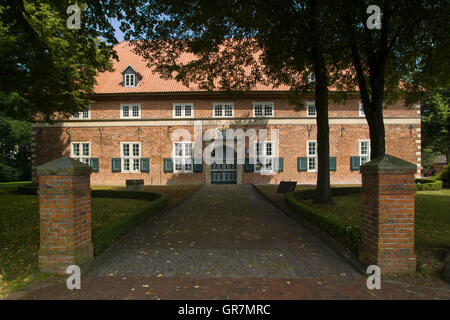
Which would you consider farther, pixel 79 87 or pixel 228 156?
pixel 228 156

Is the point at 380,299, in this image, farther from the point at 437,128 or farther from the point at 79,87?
the point at 437,128

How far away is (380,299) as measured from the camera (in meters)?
3.19

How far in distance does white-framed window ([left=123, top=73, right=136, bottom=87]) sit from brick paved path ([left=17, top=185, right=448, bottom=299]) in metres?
15.6

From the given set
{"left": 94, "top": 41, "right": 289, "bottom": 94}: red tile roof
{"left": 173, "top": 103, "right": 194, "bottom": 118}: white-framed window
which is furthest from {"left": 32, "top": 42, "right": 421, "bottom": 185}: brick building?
{"left": 94, "top": 41, "right": 289, "bottom": 94}: red tile roof

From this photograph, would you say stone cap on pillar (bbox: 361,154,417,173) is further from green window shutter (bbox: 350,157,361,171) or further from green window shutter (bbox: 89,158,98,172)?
green window shutter (bbox: 89,158,98,172)

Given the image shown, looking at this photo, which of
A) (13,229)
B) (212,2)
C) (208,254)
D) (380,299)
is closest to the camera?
(380,299)

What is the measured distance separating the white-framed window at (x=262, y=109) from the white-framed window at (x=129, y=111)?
8.71m

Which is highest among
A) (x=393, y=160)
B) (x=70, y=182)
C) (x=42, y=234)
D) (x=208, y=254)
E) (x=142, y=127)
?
(x=142, y=127)

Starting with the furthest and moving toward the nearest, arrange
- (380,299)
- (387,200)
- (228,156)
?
1. (228,156)
2. (387,200)
3. (380,299)

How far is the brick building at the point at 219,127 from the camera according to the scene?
18.8 metres

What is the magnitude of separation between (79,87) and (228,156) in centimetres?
1011

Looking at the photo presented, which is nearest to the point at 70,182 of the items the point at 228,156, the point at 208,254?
the point at 208,254

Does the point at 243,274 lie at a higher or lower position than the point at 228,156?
lower

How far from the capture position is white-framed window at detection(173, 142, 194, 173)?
18.8 m
